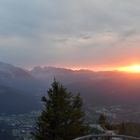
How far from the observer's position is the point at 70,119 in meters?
31.8

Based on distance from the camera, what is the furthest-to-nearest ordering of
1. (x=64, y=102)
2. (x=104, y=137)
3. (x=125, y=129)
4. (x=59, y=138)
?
(x=125, y=129), (x=64, y=102), (x=59, y=138), (x=104, y=137)

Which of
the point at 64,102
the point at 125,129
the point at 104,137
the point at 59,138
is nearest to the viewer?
the point at 104,137

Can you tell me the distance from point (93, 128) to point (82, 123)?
163 cm

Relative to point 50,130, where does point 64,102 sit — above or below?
above

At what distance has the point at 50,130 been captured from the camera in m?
30.7

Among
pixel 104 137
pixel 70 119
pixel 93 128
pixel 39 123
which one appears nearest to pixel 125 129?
pixel 93 128

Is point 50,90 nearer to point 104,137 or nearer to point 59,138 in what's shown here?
point 59,138

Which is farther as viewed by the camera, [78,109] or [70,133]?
[78,109]

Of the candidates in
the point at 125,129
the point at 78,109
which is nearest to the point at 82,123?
the point at 78,109

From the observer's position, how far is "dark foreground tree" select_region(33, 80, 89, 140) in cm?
3056

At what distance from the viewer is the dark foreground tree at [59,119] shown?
30562 millimetres

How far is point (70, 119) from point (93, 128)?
288 centimetres

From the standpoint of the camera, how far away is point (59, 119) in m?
31.0

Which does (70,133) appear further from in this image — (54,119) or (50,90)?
(50,90)
